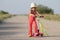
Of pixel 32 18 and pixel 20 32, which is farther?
pixel 20 32

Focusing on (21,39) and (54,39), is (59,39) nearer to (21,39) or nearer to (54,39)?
(54,39)

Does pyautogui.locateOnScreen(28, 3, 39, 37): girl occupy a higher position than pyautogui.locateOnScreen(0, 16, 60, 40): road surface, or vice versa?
pyautogui.locateOnScreen(28, 3, 39, 37): girl

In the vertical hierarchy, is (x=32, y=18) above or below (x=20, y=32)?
above

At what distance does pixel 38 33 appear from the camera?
54.3 ft

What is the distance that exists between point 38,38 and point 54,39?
101 cm

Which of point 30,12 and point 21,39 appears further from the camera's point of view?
point 30,12

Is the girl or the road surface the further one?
the girl

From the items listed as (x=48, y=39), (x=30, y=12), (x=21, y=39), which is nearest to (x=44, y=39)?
(x=48, y=39)

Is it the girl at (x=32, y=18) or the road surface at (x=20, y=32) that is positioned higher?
the girl at (x=32, y=18)

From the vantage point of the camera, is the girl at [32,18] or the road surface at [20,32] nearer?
the road surface at [20,32]

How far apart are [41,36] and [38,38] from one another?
0.90m

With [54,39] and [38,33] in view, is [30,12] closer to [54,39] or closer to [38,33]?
[38,33]

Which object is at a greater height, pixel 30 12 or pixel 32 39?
pixel 30 12

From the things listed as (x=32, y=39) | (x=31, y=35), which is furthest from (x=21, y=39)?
(x=31, y=35)
